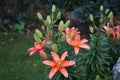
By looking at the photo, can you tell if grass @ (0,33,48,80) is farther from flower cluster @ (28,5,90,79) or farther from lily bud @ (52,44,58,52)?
lily bud @ (52,44,58,52)

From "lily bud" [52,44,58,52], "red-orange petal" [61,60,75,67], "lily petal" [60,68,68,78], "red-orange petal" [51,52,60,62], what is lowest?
"lily petal" [60,68,68,78]

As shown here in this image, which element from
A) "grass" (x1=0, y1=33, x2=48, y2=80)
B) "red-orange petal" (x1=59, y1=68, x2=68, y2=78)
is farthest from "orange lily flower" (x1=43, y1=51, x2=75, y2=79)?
"grass" (x1=0, y1=33, x2=48, y2=80)

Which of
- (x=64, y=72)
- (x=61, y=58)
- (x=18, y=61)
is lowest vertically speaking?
(x=18, y=61)

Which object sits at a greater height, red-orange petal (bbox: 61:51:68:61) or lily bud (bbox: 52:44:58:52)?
lily bud (bbox: 52:44:58:52)

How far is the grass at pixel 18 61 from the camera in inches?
216

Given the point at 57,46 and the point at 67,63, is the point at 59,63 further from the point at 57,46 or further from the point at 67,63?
the point at 57,46

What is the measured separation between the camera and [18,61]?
19.6 ft

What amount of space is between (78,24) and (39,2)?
3.51 feet

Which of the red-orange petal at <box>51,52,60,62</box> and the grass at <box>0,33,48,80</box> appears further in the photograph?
the grass at <box>0,33,48,80</box>

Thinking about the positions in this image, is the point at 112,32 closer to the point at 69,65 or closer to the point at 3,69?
the point at 69,65

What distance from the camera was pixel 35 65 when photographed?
580 cm

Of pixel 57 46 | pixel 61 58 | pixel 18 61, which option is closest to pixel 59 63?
pixel 61 58

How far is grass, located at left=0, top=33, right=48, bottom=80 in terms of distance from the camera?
548cm

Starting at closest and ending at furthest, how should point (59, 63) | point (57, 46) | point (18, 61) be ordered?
point (59, 63) < point (57, 46) < point (18, 61)
